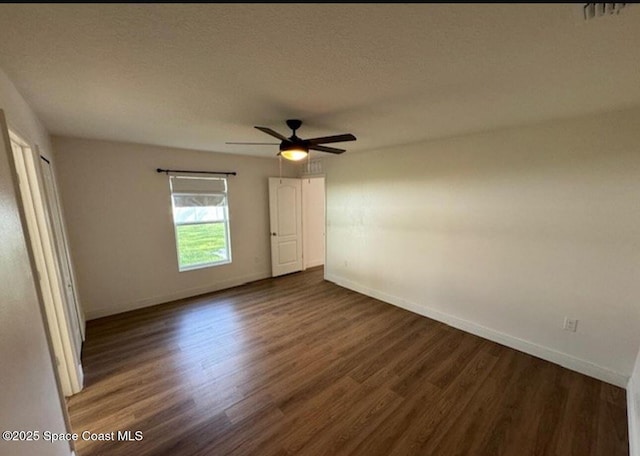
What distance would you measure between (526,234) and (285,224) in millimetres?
3858

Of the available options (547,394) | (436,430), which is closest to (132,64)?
(436,430)

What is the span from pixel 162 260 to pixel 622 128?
5.36m

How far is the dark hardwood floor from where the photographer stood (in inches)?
68.1

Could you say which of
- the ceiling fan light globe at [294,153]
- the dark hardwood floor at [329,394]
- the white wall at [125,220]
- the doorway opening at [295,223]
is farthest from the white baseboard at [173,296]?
the ceiling fan light globe at [294,153]

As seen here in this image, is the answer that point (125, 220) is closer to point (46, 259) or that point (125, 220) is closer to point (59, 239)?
point (59, 239)

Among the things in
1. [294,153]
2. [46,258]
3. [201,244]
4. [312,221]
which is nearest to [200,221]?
[201,244]

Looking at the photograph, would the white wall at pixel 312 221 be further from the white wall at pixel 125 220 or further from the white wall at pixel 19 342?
the white wall at pixel 19 342

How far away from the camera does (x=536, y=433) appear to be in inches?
70.7

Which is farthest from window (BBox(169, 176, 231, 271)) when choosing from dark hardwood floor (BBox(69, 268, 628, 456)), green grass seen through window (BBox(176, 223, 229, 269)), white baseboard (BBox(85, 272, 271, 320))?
dark hardwood floor (BBox(69, 268, 628, 456))

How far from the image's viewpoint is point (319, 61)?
1.36 meters

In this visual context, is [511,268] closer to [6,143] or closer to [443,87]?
[443,87]

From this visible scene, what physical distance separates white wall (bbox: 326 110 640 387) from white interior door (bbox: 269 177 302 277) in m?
1.88

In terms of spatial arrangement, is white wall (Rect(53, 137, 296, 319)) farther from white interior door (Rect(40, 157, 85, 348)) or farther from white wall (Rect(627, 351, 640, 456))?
white wall (Rect(627, 351, 640, 456))

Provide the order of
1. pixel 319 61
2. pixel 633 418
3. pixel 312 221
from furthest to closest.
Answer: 1. pixel 312 221
2. pixel 633 418
3. pixel 319 61
